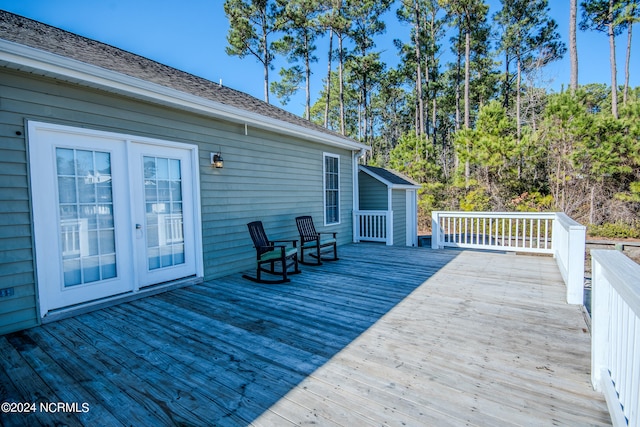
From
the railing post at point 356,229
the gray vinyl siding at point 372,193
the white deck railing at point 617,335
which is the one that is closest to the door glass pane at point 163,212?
the white deck railing at point 617,335

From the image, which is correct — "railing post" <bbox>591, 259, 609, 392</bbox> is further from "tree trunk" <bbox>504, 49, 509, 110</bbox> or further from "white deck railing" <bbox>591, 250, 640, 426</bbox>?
"tree trunk" <bbox>504, 49, 509, 110</bbox>

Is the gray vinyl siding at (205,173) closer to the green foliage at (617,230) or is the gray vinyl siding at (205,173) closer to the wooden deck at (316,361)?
the wooden deck at (316,361)

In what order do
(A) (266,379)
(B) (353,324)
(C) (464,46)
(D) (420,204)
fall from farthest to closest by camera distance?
(C) (464,46)
(D) (420,204)
(B) (353,324)
(A) (266,379)

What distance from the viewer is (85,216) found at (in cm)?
352

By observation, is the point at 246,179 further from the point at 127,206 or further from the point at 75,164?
the point at 75,164

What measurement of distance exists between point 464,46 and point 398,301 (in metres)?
18.5

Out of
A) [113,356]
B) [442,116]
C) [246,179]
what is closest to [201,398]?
[113,356]

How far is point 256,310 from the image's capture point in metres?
3.53

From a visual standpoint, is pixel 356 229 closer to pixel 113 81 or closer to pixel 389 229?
pixel 389 229

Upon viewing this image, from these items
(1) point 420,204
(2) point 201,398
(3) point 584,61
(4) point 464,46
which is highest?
(4) point 464,46

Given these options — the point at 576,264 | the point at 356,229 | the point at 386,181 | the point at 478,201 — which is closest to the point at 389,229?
the point at 356,229

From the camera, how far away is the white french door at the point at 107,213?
323 centimetres

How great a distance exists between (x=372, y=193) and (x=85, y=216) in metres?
7.01

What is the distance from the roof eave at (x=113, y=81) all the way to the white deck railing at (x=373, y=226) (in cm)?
358
